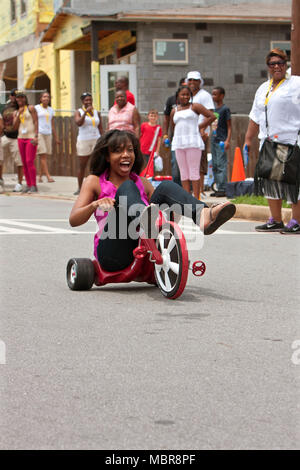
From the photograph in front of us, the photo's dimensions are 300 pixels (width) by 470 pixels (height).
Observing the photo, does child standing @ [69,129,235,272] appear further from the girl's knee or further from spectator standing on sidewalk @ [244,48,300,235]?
spectator standing on sidewalk @ [244,48,300,235]

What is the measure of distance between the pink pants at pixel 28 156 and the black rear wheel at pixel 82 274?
1137 cm

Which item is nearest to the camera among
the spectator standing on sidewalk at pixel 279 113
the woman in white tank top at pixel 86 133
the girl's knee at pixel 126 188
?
the girl's knee at pixel 126 188

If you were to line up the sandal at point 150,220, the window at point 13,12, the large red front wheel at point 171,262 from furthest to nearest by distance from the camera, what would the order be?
1. the window at point 13,12
2. the sandal at point 150,220
3. the large red front wheel at point 171,262

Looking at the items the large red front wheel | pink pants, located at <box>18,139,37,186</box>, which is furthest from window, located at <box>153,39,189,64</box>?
the large red front wheel

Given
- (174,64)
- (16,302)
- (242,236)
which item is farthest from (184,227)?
(174,64)

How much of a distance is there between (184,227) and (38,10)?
24.5 m

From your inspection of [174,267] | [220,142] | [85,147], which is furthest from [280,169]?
[85,147]

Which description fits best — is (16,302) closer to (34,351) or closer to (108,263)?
(108,263)

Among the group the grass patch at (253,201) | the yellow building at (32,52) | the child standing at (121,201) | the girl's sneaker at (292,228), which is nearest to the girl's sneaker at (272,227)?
the girl's sneaker at (292,228)

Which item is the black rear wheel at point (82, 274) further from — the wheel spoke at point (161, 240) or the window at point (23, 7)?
the window at point (23, 7)

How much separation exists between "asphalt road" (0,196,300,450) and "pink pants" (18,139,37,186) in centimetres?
990

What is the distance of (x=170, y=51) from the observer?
89.3 feet

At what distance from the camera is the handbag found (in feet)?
34.0

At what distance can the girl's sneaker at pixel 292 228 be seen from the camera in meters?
10.6
